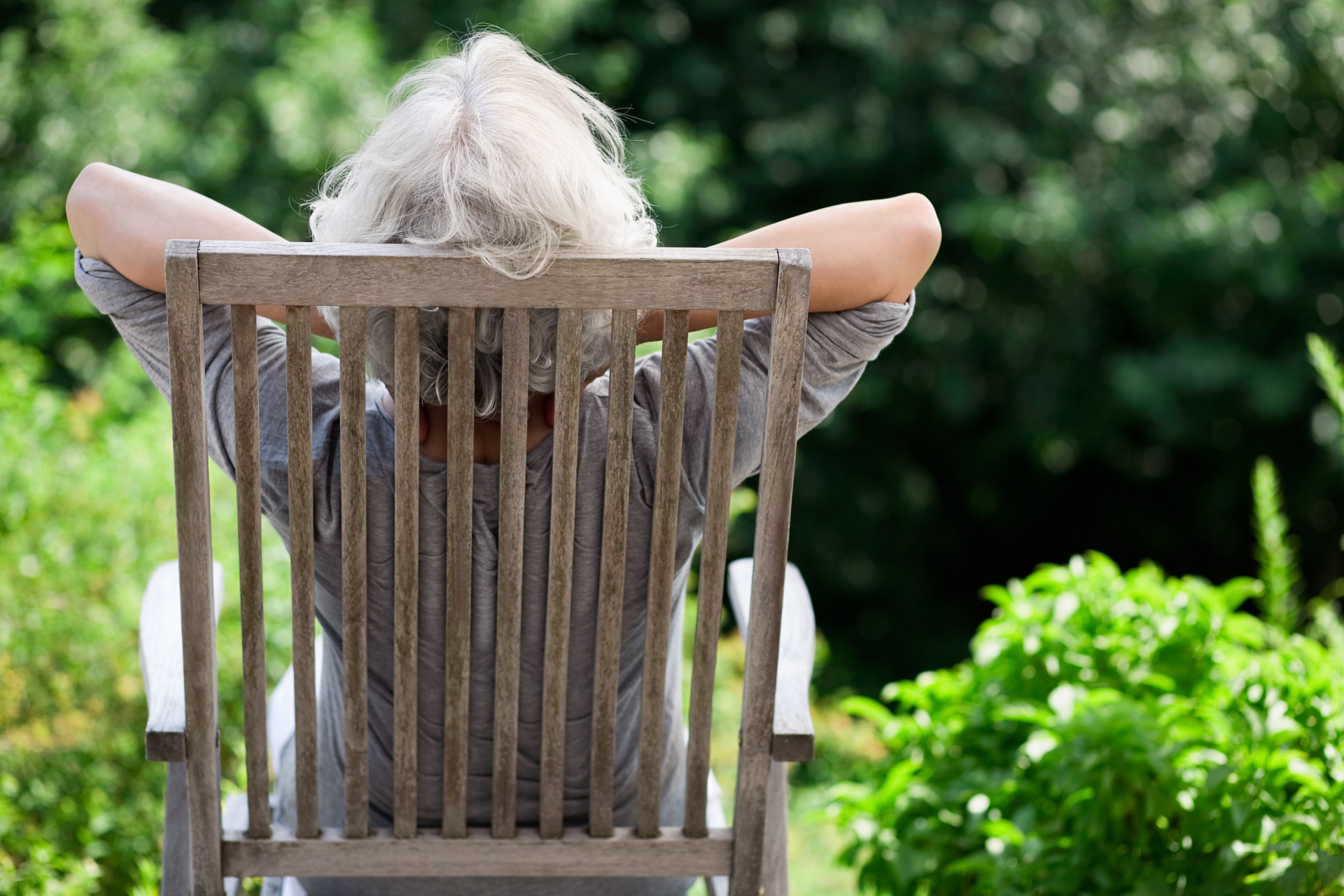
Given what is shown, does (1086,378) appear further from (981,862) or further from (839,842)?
(981,862)

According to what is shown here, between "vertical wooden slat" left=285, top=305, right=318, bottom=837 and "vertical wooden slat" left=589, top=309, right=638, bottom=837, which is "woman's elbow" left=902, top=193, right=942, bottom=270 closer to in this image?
"vertical wooden slat" left=589, top=309, right=638, bottom=837

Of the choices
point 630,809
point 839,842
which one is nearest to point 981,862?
point 630,809

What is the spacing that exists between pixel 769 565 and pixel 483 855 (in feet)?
1.41

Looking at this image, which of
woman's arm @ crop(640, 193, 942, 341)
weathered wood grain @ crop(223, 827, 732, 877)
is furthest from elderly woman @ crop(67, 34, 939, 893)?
weathered wood grain @ crop(223, 827, 732, 877)

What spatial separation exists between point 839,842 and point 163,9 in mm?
6239

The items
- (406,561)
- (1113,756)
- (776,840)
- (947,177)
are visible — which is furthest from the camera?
(947,177)

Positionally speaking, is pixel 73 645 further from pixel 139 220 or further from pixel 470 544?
pixel 470 544

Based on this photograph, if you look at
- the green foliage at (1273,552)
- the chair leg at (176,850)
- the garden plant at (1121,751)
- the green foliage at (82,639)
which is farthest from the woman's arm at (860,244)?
the green foliage at (82,639)

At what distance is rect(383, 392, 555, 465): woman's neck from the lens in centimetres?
119

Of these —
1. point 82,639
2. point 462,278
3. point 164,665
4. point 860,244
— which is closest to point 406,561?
point 462,278

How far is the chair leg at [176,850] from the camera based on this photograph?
4.47 ft

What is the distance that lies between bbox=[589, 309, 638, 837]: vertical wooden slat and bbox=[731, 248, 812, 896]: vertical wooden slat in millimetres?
128

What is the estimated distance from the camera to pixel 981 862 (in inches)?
66.6

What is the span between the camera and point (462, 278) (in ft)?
3.29
